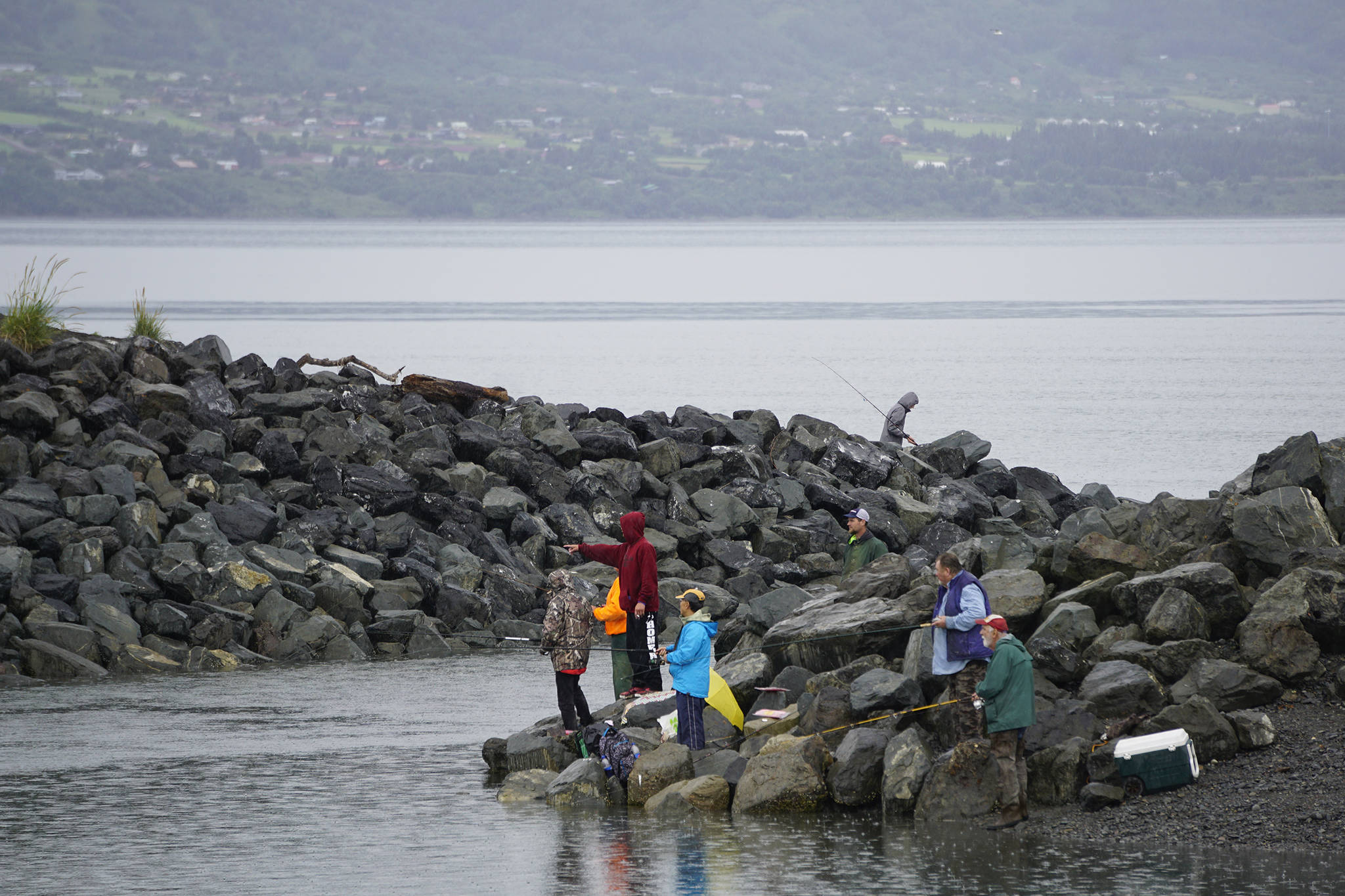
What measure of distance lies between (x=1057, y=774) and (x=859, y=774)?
64.9 inches

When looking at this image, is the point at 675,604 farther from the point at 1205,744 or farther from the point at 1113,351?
the point at 1113,351

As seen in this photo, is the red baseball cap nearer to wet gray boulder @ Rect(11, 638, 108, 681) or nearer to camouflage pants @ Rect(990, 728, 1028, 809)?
camouflage pants @ Rect(990, 728, 1028, 809)

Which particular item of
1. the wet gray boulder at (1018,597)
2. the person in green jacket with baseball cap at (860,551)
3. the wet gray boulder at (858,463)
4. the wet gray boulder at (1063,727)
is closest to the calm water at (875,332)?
the wet gray boulder at (858,463)

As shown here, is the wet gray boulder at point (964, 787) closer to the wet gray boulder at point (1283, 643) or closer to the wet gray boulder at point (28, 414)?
the wet gray boulder at point (1283, 643)

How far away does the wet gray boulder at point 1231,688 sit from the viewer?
13766 millimetres

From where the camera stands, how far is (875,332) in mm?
84562

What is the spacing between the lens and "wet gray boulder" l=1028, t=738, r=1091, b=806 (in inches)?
512

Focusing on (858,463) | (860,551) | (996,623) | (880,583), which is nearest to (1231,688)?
(996,623)

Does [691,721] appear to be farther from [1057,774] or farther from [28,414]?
[28,414]

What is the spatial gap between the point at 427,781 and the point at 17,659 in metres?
7.65

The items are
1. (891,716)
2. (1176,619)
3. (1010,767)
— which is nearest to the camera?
(1010,767)

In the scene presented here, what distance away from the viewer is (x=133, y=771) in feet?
48.0

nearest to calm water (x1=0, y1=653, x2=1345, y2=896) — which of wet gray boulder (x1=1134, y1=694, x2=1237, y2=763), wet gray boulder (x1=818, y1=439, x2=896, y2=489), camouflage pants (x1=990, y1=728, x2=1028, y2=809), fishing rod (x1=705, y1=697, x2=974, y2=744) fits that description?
camouflage pants (x1=990, y1=728, x2=1028, y2=809)

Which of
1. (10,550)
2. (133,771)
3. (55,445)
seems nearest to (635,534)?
(133,771)
